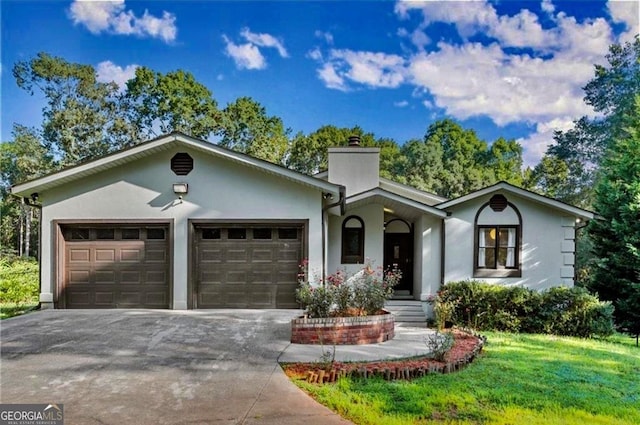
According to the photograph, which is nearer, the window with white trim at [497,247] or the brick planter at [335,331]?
the brick planter at [335,331]

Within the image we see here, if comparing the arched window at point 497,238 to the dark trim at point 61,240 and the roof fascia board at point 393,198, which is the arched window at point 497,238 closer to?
the roof fascia board at point 393,198

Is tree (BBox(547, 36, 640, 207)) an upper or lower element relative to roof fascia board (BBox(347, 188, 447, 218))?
upper

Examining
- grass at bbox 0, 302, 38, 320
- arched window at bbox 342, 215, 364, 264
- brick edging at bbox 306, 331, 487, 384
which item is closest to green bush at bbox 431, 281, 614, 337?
arched window at bbox 342, 215, 364, 264

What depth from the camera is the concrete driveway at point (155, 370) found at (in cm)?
405

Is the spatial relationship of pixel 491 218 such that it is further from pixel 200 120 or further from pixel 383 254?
pixel 200 120

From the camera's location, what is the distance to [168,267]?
392 inches

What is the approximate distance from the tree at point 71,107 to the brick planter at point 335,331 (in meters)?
26.1

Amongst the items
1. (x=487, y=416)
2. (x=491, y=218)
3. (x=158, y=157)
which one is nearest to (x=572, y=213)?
(x=491, y=218)

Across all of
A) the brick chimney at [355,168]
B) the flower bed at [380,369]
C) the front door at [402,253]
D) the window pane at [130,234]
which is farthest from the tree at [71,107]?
the flower bed at [380,369]

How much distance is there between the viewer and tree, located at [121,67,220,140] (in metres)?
29.3

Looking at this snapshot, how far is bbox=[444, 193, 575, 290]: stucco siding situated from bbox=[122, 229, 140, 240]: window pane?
28.0ft

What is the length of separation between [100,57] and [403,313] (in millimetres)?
26903

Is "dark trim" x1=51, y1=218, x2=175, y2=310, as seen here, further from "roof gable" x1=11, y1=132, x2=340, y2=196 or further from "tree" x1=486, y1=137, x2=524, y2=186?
"tree" x1=486, y1=137, x2=524, y2=186

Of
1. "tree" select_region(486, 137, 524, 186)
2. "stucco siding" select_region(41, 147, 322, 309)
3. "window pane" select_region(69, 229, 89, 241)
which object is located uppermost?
"tree" select_region(486, 137, 524, 186)
